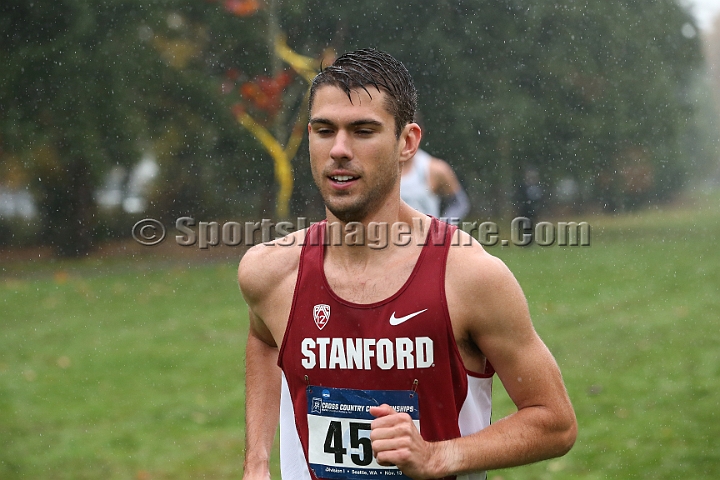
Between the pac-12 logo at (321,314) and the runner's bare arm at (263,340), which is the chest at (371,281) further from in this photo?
the runner's bare arm at (263,340)

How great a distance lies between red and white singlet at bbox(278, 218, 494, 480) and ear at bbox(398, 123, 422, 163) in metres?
0.18

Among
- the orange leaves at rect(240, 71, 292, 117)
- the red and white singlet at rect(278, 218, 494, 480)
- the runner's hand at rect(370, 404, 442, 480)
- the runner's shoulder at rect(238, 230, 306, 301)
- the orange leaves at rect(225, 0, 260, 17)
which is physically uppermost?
the orange leaves at rect(225, 0, 260, 17)

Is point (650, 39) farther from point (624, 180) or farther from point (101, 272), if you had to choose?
point (101, 272)

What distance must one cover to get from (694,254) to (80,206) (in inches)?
415

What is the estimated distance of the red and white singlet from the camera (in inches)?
75.8

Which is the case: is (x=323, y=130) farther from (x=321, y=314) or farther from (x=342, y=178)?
(x=321, y=314)

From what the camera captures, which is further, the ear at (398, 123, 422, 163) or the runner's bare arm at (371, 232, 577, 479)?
the ear at (398, 123, 422, 163)

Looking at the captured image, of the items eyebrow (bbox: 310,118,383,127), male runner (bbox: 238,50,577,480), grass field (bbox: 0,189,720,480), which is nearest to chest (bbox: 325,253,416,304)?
male runner (bbox: 238,50,577,480)

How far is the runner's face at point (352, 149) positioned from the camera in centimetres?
192

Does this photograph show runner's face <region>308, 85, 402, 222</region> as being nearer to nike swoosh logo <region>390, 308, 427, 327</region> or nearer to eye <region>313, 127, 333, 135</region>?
eye <region>313, 127, 333, 135</region>

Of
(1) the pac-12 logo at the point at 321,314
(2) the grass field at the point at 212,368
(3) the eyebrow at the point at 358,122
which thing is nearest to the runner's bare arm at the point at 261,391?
(1) the pac-12 logo at the point at 321,314

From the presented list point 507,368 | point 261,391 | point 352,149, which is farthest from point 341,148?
point 261,391

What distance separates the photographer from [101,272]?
43.5 ft

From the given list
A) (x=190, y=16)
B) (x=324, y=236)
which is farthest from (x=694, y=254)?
(x=324, y=236)
